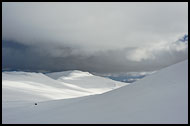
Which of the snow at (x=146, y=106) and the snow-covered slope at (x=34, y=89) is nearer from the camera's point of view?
the snow at (x=146, y=106)

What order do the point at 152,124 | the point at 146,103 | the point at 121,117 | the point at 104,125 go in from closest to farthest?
the point at 152,124
the point at 104,125
the point at 121,117
the point at 146,103

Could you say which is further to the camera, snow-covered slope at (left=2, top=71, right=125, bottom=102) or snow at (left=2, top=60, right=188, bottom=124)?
snow-covered slope at (left=2, top=71, right=125, bottom=102)

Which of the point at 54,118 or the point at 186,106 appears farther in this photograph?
the point at 54,118

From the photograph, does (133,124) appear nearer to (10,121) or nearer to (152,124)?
(152,124)

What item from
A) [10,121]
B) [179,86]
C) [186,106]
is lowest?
[10,121]

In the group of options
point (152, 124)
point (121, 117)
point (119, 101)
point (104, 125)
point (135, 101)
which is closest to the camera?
point (152, 124)

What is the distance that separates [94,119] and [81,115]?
46.4 inches

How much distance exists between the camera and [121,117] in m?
8.25

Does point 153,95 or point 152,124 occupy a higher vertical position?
point 153,95

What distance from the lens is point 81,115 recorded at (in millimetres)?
9523

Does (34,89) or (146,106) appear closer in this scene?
(146,106)

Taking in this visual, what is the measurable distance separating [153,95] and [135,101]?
1126 millimetres

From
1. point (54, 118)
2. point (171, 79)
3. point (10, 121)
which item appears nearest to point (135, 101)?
point (171, 79)

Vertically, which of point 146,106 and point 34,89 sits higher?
point 34,89
